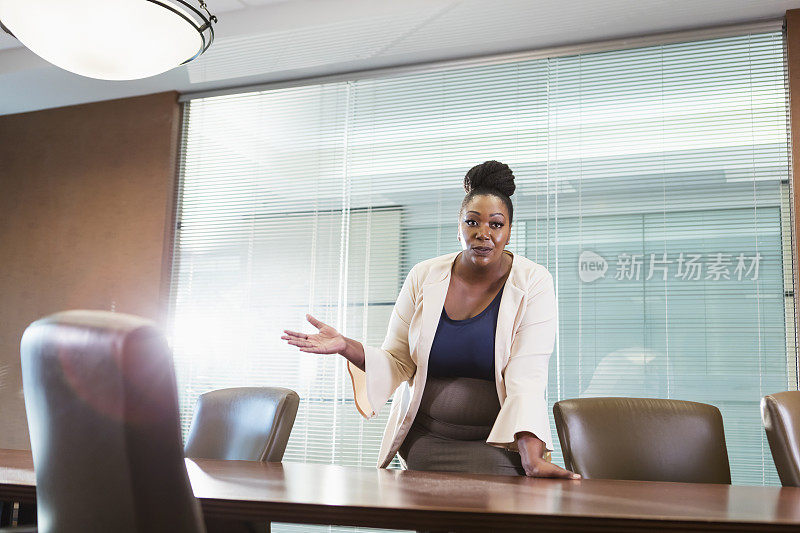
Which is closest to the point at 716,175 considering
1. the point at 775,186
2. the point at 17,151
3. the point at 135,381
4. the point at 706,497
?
the point at 775,186

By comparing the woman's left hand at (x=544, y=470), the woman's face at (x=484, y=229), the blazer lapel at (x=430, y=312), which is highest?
the woman's face at (x=484, y=229)

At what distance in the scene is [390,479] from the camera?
1720 millimetres

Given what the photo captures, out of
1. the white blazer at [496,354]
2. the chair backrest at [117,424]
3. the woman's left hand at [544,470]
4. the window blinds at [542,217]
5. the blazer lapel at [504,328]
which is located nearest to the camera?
the chair backrest at [117,424]

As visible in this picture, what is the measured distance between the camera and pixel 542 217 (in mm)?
4035

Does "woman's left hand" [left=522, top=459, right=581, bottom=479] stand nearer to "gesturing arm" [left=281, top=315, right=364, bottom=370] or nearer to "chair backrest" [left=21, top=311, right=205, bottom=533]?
Result: "gesturing arm" [left=281, top=315, right=364, bottom=370]

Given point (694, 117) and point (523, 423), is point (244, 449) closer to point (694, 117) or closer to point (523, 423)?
point (523, 423)

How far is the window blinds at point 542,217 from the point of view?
3.66 meters

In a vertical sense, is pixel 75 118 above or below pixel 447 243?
above

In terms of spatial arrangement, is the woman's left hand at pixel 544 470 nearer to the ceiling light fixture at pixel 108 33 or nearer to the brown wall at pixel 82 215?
the ceiling light fixture at pixel 108 33

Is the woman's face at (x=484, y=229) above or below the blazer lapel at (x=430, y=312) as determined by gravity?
above

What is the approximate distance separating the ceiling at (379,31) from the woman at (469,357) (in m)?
1.67

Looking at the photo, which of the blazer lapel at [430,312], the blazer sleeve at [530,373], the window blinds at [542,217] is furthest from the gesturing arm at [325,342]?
the window blinds at [542,217]

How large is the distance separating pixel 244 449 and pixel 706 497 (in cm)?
153

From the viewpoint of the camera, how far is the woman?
7.16 ft
